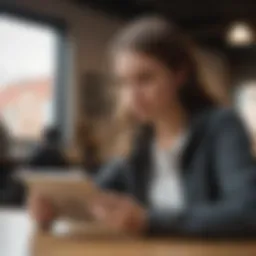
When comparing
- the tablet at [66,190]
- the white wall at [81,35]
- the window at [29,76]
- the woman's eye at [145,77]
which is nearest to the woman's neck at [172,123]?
the woman's eye at [145,77]

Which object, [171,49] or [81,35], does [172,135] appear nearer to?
[171,49]

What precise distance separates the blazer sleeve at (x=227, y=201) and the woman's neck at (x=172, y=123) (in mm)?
122

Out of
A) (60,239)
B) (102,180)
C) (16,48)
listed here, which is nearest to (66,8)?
(16,48)

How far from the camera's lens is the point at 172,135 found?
6.13 ft

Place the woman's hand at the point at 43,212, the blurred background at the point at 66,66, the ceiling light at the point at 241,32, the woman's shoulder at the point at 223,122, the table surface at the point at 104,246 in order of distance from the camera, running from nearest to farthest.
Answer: the table surface at the point at 104,246, the woman's hand at the point at 43,212, the woman's shoulder at the point at 223,122, the blurred background at the point at 66,66, the ceiling light at the point at 241,32

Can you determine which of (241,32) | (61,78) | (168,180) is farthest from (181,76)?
(241,32)

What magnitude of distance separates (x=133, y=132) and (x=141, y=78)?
23cm

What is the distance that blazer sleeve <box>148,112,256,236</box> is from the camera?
4.73ft

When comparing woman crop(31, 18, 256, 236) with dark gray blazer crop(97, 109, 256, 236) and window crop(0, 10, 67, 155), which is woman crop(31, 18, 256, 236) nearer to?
dark gray blazer crop(97, 109, 256, 236)

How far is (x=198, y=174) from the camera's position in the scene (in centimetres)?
179

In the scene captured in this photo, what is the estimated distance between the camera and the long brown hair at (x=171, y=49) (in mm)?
1779

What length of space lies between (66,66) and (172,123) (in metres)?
4.38

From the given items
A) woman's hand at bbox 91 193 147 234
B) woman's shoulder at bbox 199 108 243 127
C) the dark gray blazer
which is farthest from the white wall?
woman's hand at bbox 91 193 147 234

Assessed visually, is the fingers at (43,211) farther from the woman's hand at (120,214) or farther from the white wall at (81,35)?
the white wall at (81,35)
